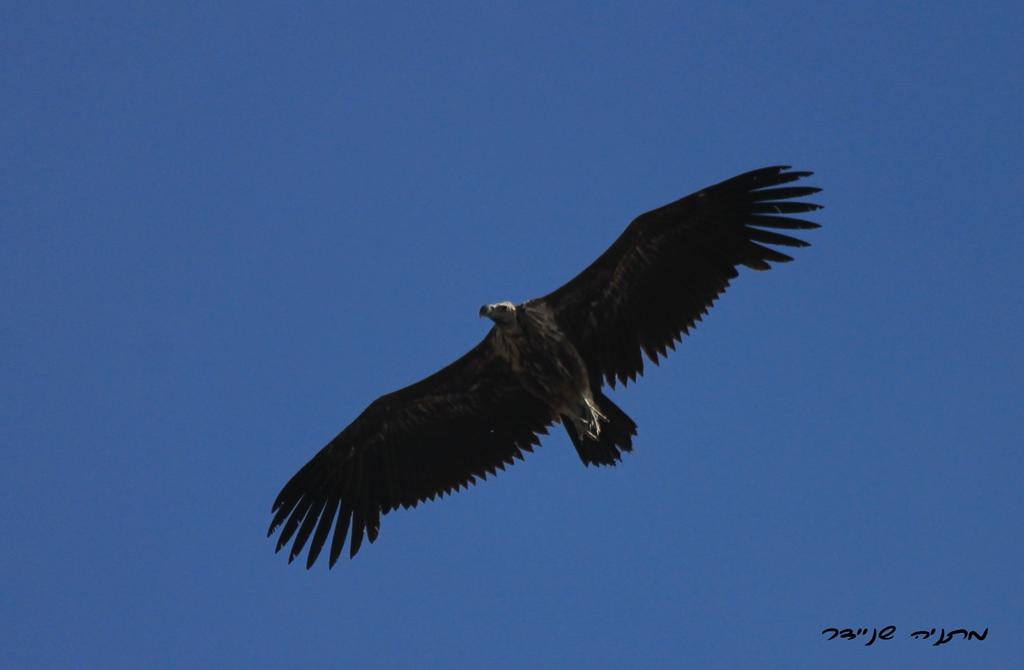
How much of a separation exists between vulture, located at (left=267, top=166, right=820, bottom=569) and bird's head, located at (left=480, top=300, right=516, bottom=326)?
0.01 m

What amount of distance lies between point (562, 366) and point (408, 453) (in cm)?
229

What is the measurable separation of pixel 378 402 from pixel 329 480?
46.2 inches

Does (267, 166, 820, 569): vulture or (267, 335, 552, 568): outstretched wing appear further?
(267, 335, 552, 568): outstretched wing

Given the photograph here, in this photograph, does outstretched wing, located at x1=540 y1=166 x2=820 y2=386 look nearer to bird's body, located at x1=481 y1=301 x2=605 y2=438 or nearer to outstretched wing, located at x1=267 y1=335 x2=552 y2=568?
bird's body, located at x1=481 y1=301 x2=605 y2=438

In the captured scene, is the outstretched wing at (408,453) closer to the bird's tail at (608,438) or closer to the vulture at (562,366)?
the vulture at (562,366)

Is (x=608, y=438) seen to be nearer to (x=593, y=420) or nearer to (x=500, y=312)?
(x=593, y=420)

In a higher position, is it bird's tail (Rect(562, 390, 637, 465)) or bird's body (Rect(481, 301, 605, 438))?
bird's body (Rect(481, 301, 605, 438))

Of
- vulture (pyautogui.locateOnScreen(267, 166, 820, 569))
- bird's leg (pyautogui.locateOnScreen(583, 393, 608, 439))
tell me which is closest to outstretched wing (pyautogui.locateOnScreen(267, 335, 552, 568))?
vulture (pyautogui.locateOnScreen(267, 166, 820, 569))

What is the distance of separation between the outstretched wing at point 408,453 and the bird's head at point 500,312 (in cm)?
103

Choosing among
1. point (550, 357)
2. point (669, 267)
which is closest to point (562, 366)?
point (550, 357)

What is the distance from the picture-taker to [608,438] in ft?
41.4

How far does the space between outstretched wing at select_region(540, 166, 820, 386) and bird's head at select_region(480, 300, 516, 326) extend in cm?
44

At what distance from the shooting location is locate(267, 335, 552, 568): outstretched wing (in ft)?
44.9

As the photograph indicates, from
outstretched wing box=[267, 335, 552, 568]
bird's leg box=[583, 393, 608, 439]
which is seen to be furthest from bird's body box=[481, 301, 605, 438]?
outstretched wing box=[267, 335, 552, 568]
